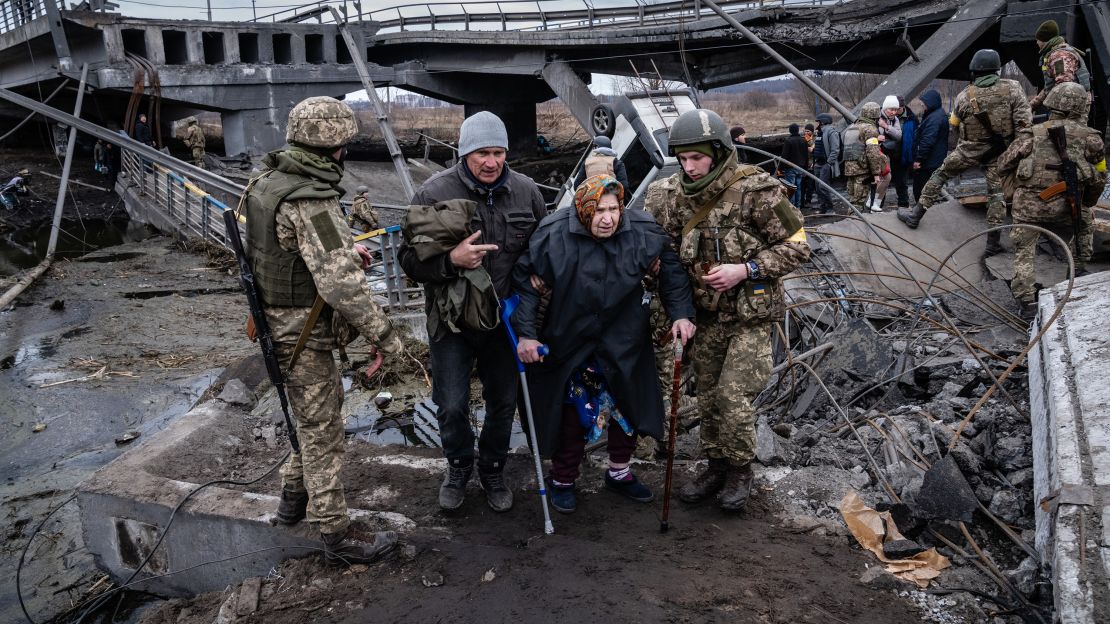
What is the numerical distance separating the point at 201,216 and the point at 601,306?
12.6 m

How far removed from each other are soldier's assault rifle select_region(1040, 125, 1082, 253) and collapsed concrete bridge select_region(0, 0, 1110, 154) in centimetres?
860

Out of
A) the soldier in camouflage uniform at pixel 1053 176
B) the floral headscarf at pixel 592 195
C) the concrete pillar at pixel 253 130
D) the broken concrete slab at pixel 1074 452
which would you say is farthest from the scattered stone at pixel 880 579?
the concrete pillar at pixel 253 130

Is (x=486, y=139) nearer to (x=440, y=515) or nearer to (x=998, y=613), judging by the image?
(x=440, y=515)

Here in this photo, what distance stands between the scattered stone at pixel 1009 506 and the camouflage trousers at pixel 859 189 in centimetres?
730

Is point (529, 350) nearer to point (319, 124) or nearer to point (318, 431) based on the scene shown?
point (318, 431)

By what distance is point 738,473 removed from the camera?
383 cm

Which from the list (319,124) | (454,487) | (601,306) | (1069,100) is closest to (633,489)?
(454,487)

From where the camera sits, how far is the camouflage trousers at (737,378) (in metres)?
3.70

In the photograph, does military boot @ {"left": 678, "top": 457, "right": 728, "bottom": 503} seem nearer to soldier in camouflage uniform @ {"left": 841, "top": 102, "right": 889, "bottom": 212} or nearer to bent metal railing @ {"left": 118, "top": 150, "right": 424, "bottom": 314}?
bent metal railing @ {"left": 118, "top": 150, "right": 424, "bottom": 314}

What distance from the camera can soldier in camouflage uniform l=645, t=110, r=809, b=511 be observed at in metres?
3.59

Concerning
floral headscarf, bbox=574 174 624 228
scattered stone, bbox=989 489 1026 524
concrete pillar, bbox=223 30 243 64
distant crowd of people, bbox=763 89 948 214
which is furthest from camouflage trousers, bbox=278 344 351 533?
concrete pillar, bbox=223 30 243 64

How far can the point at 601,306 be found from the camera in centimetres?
363

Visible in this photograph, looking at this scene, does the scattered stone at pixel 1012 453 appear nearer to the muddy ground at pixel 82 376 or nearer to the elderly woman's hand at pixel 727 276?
the elderly woman's hand at pixel 727 276

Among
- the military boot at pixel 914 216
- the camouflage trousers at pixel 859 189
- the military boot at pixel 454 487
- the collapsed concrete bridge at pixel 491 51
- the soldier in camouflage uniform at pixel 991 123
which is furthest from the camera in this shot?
the collapsed concrete bridge at pixel 491 51
